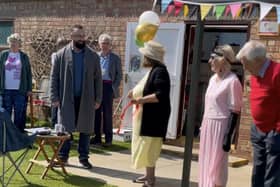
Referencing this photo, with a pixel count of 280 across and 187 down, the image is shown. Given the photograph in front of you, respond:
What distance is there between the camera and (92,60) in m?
6.76

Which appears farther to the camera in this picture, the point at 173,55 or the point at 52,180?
the point at 173,55

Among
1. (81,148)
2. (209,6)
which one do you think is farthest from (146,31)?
(209,6)

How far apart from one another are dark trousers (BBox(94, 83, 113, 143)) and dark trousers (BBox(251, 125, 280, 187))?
3.95 metres

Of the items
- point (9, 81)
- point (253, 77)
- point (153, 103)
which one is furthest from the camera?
point (9, 81)

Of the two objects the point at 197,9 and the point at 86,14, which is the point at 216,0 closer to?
the point at 197,9

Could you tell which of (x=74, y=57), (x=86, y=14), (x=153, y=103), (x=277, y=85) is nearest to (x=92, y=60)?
(x=74, y=57)

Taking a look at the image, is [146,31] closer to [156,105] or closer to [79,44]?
[79,44]

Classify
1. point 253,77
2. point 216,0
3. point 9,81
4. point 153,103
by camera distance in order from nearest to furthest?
1. point 216,0
2. point 253,77
3. point 153,103
4. point 9,81

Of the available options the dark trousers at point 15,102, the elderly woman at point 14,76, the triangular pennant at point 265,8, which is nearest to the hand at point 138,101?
the triangular pennant at point 265,8

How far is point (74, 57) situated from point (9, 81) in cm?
243

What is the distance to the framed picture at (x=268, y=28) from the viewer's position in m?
7.53

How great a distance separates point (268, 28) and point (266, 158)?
3335 millimetres

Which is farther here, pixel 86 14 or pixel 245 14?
pixel 86 14

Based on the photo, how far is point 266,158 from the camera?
15.7 ft
